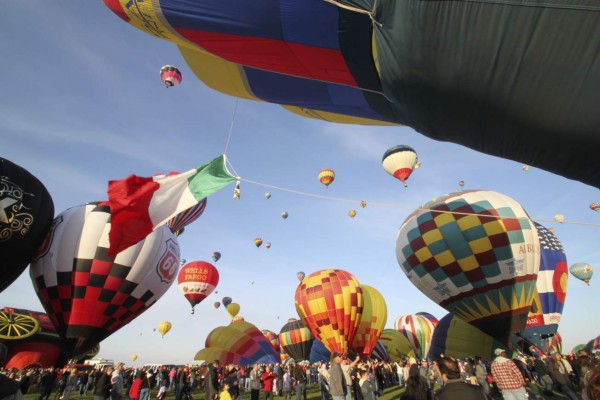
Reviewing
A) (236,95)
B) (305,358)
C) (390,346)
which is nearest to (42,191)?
(236,95)

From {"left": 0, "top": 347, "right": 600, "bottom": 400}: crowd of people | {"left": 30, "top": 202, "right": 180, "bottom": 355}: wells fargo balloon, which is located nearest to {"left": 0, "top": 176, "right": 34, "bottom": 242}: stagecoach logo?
{"left": 30, "top": 202, "right": 180, "bottom": 355}: wells fargo balloon

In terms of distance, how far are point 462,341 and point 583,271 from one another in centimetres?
1591

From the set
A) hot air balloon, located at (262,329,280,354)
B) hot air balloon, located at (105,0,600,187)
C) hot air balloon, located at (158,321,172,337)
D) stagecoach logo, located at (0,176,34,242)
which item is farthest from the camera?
hot air balloon, located at (262,329,280,354)

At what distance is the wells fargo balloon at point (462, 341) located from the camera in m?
17.5

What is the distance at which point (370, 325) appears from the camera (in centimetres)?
1767

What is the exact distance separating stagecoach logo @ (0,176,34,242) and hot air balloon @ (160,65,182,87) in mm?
7392

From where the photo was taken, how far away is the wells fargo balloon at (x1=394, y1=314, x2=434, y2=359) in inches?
1062

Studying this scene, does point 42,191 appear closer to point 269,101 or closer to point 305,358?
point 269,101

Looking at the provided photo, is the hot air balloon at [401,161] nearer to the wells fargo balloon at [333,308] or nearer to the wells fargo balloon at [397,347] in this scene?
the wells fargo balloon at [333,308]

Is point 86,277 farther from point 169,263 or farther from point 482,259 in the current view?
point 482,259

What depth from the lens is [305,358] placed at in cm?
2645

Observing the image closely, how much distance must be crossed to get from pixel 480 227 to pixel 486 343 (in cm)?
767

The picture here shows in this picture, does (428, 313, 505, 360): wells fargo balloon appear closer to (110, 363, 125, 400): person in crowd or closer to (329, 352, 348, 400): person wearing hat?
(329, 352, 348, 400): person wearing hat

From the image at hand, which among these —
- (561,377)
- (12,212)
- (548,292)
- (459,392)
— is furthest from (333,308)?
(459,392)
